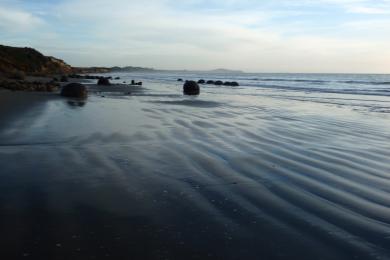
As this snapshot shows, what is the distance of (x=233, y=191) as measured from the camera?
20.0 ft

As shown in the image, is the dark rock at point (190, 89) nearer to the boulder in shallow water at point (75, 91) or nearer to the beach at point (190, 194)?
the boulder in shallow water at point (75, 91)

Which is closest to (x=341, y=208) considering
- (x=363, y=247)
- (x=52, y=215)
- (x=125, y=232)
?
(x=363, y=247)

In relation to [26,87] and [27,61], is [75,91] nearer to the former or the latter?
[26,87]

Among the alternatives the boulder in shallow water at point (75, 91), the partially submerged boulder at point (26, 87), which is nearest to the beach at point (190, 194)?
the boulder in shallow water at point (75, 91)

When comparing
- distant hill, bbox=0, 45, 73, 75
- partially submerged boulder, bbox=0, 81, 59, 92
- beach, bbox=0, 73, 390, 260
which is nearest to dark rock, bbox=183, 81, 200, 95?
partially submerged boulder, bbox=0, 81, 59, 92

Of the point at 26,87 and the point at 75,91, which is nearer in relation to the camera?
the point at 75,91

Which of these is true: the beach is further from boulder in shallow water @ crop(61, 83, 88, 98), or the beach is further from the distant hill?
the distant hill

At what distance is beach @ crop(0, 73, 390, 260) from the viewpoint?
4203mm

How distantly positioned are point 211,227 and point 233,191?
144cm

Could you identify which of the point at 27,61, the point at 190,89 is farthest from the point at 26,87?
the point at 27,61

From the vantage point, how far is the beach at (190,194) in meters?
4.20

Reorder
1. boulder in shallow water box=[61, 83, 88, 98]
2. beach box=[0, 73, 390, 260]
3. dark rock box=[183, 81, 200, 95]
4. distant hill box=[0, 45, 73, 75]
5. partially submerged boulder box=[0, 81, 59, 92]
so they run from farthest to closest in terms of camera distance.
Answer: distant hill box=[0, 45, 73, 75], dark rock box=[183, 81, 200, 95], partially submerged boulder box=[0, 81, 59, 92], boulder in shallow water box=[61, 83, 88, 98], beach box=[0, 73, 390, 260]

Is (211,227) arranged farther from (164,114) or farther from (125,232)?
(164,114)

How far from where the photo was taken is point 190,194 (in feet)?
19.4
